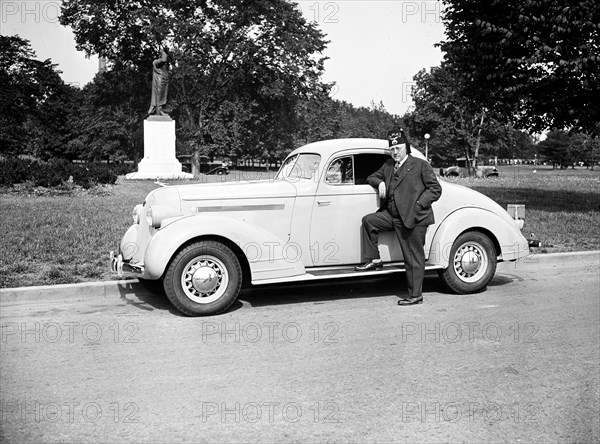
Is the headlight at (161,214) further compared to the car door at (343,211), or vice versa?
the car door at (343,211)

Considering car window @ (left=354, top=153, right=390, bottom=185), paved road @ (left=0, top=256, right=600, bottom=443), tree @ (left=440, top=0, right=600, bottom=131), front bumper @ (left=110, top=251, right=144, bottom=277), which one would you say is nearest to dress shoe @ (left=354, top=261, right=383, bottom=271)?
paved road @ (left=0, top=256, right=600, bottom=443)

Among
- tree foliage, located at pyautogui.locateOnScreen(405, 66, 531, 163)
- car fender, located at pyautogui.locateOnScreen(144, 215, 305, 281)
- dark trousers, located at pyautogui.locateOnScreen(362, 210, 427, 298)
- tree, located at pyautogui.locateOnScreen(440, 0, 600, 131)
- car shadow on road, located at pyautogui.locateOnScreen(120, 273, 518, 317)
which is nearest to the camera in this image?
car fender, located at pyautogui.locateOnScreen(144, 215, 305, 281)

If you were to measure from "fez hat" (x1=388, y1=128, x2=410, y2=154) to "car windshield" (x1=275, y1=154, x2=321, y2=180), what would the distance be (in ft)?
2.86

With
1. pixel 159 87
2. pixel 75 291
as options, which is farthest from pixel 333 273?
pixel 159 87

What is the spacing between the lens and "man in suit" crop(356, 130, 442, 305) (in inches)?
296

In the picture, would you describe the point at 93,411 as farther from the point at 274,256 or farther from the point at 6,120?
the point at 6,120

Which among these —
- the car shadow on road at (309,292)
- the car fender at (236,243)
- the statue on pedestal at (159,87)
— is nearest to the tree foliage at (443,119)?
the statue on pedestal at (159,87)

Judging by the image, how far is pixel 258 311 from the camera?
7.40 m

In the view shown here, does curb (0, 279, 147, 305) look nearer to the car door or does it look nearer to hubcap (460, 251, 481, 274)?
the car door

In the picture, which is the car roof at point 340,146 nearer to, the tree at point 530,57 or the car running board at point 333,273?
the car running board at point 333,273

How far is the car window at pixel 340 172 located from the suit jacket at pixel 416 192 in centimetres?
57

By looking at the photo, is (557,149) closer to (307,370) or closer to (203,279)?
(203,279)

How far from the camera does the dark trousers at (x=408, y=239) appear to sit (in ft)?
24.9

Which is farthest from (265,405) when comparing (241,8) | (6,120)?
(6,120)
